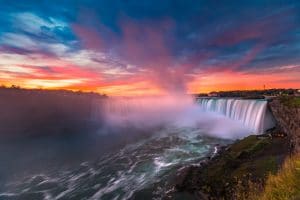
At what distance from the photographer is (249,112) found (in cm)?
3231

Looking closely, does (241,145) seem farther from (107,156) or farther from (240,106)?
(240,106)

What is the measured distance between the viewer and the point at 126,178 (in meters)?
19.4

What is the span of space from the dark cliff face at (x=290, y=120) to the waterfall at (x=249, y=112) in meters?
3.37

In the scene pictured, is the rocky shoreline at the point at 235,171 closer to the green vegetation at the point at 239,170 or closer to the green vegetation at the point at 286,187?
the green vegetation at the point at 239,170

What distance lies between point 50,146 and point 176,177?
27619mm

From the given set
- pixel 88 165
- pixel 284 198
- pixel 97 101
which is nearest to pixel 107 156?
pixel 88 165

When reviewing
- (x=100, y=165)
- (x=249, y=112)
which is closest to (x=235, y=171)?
(x=100, y=165)

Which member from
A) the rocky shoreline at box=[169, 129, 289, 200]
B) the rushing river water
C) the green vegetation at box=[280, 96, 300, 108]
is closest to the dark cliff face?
the green vegetation at box=[280, 96, 300, 108]

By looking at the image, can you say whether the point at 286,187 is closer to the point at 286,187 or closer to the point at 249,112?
the point at 286,187

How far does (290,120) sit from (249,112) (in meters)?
14.2

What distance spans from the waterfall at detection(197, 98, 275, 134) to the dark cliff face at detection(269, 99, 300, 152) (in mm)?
3368

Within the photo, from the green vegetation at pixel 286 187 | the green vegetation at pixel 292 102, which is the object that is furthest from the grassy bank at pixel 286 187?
the green vegetation at pixel 292 102

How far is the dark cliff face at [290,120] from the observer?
15.6m

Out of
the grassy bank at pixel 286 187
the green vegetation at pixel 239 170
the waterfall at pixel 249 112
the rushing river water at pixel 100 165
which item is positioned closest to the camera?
the grassy bank at pixel 286 187
